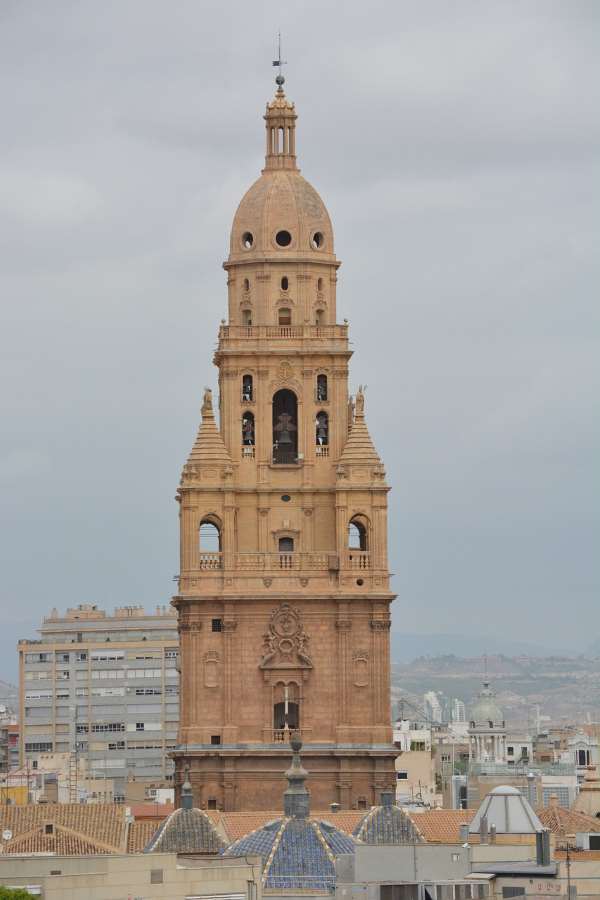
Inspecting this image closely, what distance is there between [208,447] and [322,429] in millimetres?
4512

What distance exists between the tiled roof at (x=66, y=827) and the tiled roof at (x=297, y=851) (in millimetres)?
14771

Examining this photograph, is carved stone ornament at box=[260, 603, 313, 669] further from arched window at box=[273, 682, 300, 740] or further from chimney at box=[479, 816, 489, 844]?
chimney at box=[479, 816, 489, 844]

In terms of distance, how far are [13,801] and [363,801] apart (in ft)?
104

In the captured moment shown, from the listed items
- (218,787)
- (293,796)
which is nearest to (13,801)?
(218,787)

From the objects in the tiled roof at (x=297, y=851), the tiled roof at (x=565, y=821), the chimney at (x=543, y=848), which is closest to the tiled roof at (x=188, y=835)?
the tiled roof at (x=297, y=851)

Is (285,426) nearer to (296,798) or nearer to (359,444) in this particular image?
(359,444)

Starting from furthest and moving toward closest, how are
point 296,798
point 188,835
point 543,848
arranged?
point 188,835
point 296,798
point 543,848

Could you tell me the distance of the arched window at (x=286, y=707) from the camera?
144 metres

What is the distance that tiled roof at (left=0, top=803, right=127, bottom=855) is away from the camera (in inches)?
4943

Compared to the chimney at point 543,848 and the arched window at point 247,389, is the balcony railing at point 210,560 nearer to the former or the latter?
the arched window at point 247,389

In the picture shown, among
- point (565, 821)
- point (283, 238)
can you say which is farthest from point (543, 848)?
point (283, 238)

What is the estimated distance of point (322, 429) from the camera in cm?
14875

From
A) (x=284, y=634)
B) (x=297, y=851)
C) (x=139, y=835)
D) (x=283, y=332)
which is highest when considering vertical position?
(x=283, y=332)

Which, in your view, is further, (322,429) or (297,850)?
(322,429)
